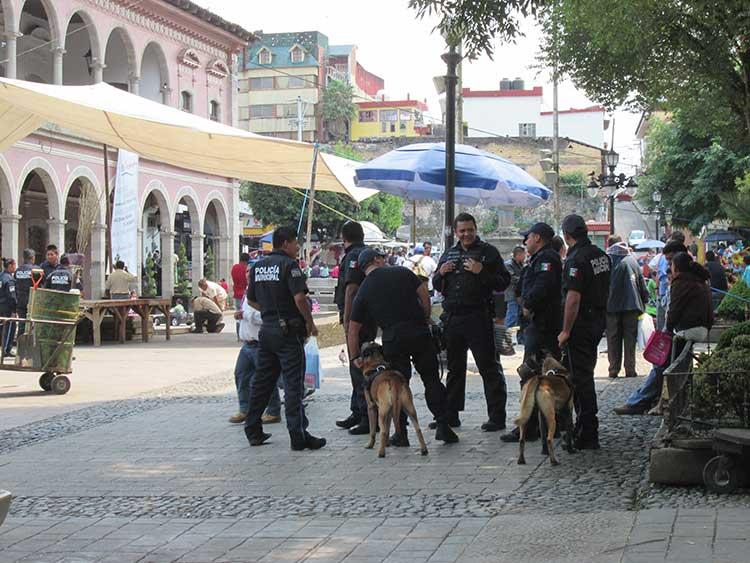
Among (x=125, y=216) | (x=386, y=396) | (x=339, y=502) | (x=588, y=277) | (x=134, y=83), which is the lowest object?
(x=339, y=502)

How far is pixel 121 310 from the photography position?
20.9 m

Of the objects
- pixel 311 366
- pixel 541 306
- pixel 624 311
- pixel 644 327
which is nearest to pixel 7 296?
pixel 311 366

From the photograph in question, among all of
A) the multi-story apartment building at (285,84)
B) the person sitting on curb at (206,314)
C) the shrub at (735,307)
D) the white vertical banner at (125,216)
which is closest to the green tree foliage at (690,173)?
the white vertical banner at (125,216)

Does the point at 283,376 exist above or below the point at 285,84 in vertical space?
below

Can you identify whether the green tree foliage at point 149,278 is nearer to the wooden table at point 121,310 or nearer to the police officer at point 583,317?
the wooden table at point 121,310

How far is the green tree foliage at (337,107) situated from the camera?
85938 mm

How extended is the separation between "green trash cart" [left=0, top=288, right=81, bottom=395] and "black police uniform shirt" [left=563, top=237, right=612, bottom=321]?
6575 millimetres

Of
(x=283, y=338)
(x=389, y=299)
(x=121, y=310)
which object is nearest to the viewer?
(x=389, y=299)

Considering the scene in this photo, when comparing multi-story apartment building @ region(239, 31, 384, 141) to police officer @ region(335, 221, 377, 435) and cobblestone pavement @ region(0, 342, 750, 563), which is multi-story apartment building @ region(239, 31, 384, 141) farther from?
cobblestone pavement @ region(0, 342, 750, 563)

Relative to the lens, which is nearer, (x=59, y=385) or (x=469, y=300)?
(x=469, y=300)

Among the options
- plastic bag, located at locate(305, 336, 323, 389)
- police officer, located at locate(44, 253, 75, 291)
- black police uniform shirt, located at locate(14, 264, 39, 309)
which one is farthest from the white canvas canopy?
plastic bag, located at locate(305, 336, 323, 389)

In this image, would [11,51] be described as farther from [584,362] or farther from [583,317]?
[584,362]

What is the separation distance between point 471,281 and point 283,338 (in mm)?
1627

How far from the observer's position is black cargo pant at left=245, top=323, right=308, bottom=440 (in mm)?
8680
